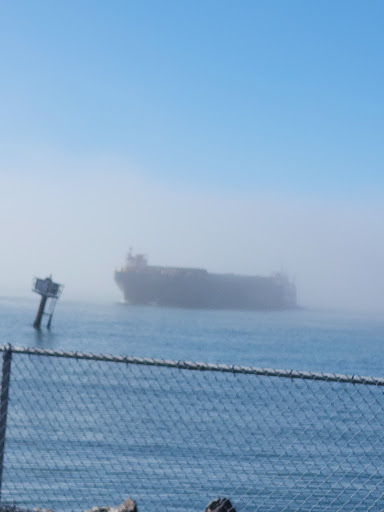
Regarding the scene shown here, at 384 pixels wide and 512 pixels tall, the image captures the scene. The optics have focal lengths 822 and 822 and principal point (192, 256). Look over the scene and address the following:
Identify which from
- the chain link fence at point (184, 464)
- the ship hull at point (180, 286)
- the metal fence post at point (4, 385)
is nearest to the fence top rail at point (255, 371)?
the metal fence post at point (4, 385)

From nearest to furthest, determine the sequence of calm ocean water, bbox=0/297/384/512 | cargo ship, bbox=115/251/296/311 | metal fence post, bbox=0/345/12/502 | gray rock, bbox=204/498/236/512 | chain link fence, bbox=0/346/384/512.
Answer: metal fence post, bbox=0/345/12/502
gray rock, bbox=204/498/236/512
chain link fence, bbox=0/346/384/512
calm ocean water, bbox=0/297/384/512
cargo ship, bbox=115/251/296/311

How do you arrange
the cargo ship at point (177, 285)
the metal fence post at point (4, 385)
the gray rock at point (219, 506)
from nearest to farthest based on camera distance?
the metal fence post at point (4, 385)
the gray rock at point (219, 506)
the cargo ship at point (177, 285)

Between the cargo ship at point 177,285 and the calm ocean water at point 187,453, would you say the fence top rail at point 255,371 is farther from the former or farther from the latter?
the cargo ship at point 177,285

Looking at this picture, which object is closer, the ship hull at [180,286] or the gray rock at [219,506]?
the gray rock at [219,506]

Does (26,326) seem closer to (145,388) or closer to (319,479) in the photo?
(145,388)

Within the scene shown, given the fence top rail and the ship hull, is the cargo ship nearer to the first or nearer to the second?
the ship hull

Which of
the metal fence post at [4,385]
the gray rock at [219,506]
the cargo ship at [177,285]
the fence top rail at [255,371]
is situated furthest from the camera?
the cargo ship at [177,285]

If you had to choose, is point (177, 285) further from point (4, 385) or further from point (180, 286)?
point (4, 385)

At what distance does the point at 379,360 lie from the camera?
243ft

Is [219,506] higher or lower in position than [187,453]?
higher

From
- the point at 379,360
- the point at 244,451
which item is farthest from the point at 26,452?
the point at 379,360

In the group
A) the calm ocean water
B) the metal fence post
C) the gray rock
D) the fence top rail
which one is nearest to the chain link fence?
the calm ocean water

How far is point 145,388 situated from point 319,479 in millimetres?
17072

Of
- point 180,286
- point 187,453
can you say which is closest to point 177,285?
point 180,286
